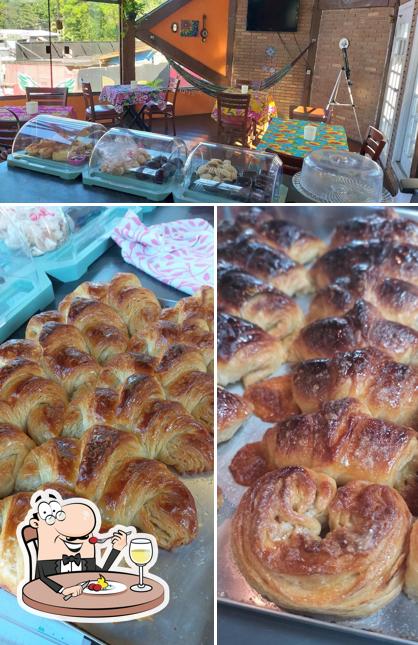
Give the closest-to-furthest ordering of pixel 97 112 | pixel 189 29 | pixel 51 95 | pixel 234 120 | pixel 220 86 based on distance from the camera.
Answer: pixel 51 95, pixel 234 120, pixel 97 112, pixel 220 86, pixel 189 29

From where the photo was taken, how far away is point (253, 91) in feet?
18.6

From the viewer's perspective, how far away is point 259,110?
17.8ft

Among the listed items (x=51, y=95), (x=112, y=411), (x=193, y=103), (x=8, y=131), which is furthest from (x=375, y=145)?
(x=193, y=103)

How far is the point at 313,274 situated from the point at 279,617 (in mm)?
582

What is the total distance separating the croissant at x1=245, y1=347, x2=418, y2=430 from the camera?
85 cm

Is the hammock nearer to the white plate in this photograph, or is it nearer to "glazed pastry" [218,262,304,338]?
"glazed pastry" [218,262,304,338]

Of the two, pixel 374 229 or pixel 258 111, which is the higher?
pixel 374 229

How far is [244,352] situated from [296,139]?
3.29 m

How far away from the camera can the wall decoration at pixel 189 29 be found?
639 cm

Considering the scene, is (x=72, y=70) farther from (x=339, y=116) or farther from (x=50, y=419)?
(x=50, y=419)

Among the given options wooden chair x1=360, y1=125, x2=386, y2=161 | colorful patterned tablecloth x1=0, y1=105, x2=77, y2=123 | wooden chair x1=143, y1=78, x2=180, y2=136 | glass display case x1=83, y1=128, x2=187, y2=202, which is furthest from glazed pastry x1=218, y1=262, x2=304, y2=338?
wooden chair x1=143, y1=78, x2=180, y2=136

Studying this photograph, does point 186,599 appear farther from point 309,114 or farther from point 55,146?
point 309,114

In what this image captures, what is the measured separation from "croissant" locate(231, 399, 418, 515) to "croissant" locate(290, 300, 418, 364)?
12cm

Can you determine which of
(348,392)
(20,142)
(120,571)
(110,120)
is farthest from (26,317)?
(110,120)
